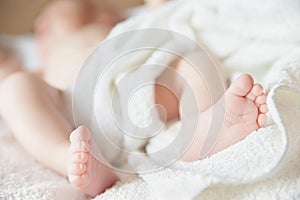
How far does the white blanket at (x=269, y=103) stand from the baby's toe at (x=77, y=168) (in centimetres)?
5

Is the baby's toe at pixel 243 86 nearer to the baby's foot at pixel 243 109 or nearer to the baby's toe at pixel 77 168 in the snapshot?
the baby's foot at pixel 243 109

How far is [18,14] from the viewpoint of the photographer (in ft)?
4.96

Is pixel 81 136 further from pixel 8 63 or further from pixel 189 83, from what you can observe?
pixel 8 63

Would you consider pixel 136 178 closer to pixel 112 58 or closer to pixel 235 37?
pixel 112 58

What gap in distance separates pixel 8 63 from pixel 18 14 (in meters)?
0.28

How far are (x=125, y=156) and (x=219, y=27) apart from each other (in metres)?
0.31

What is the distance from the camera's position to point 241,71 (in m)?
0.82

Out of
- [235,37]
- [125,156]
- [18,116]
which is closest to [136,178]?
[125,156]

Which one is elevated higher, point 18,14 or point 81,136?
point 81,136

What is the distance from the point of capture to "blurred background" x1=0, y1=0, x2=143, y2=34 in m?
1.50

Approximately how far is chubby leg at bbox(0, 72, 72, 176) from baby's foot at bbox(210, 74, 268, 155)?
0.80 ft

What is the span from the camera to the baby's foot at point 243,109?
0.59 m

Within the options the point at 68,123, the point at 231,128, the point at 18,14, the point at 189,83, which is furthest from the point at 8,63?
the point at 231,128

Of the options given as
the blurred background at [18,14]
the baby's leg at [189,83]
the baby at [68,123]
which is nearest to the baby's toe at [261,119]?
the baby at [68,123]
